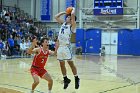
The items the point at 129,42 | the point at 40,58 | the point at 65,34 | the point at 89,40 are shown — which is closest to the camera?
the point at 40,58

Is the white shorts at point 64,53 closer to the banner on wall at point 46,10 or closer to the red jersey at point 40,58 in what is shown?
the red jersey at point 40,58

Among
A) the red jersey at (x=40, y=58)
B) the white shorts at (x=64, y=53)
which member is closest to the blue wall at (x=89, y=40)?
the white shorts at (x=64, y=53)

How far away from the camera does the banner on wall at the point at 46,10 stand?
38375mm

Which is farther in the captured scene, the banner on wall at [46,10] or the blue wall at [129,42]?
the banner on wall at [46,10]

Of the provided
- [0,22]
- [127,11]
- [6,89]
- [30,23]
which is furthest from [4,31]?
[6,89]

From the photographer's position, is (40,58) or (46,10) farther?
(46,10)

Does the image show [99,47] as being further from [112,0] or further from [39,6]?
[39,6]

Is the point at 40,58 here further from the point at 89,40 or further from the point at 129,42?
the point at 89,40

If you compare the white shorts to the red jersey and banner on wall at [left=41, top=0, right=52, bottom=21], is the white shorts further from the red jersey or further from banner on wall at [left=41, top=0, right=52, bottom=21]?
banner on wall at [left=41, top=0, right=52, bottom=21]

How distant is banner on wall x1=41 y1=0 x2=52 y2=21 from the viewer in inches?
1511

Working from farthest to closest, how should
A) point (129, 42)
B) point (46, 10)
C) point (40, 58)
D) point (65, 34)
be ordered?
1. point (46, 10)
2. point (129, 42)
3. point (65, 34)
4. point (40, 58)

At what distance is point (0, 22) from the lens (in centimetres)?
2984

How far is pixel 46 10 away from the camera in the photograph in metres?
38.5

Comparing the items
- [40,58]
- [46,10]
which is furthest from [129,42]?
[40,58]
